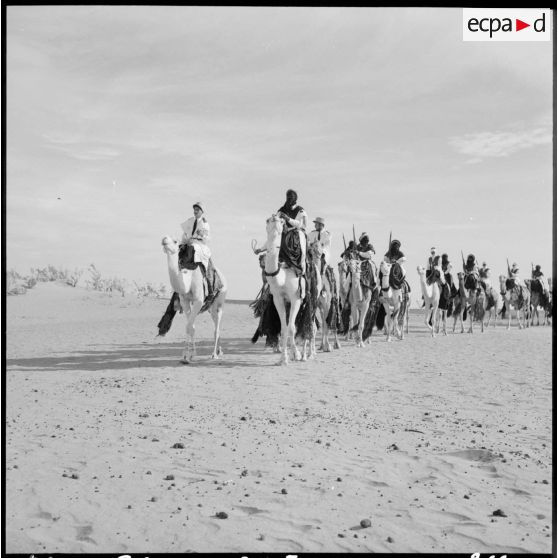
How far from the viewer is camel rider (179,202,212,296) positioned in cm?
1209

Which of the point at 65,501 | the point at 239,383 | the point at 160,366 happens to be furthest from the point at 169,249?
the point at 65,501

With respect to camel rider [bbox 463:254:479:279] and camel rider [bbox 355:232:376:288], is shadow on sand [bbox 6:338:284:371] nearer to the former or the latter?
camel rider [bbox 355:232:376:288]

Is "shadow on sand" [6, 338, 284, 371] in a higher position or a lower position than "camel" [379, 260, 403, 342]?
lower

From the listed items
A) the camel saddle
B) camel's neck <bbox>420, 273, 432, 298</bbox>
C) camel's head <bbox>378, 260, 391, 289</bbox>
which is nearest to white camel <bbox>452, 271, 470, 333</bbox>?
camel's neck <bbox>420, 273, 432, 298</bbox>

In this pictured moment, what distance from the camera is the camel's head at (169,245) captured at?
445 inches

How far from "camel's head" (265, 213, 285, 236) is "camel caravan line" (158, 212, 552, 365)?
0.7 inches

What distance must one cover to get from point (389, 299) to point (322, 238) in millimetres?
4365

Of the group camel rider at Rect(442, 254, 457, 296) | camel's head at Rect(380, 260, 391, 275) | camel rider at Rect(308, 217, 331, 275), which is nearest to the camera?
camel rider at Rect(308, 217, 331, 275)

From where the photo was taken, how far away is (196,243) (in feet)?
40.0

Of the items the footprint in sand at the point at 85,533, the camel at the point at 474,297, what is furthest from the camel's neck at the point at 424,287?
the footprint in sand at the point at 85,533

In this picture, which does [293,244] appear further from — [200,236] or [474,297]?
[474,297]

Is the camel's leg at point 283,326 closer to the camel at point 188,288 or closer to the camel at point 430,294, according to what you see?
the camel at point 188,288

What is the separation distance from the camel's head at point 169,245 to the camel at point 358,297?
18.3 ft

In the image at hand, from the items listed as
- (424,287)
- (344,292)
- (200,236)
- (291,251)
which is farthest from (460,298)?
(200,236)
